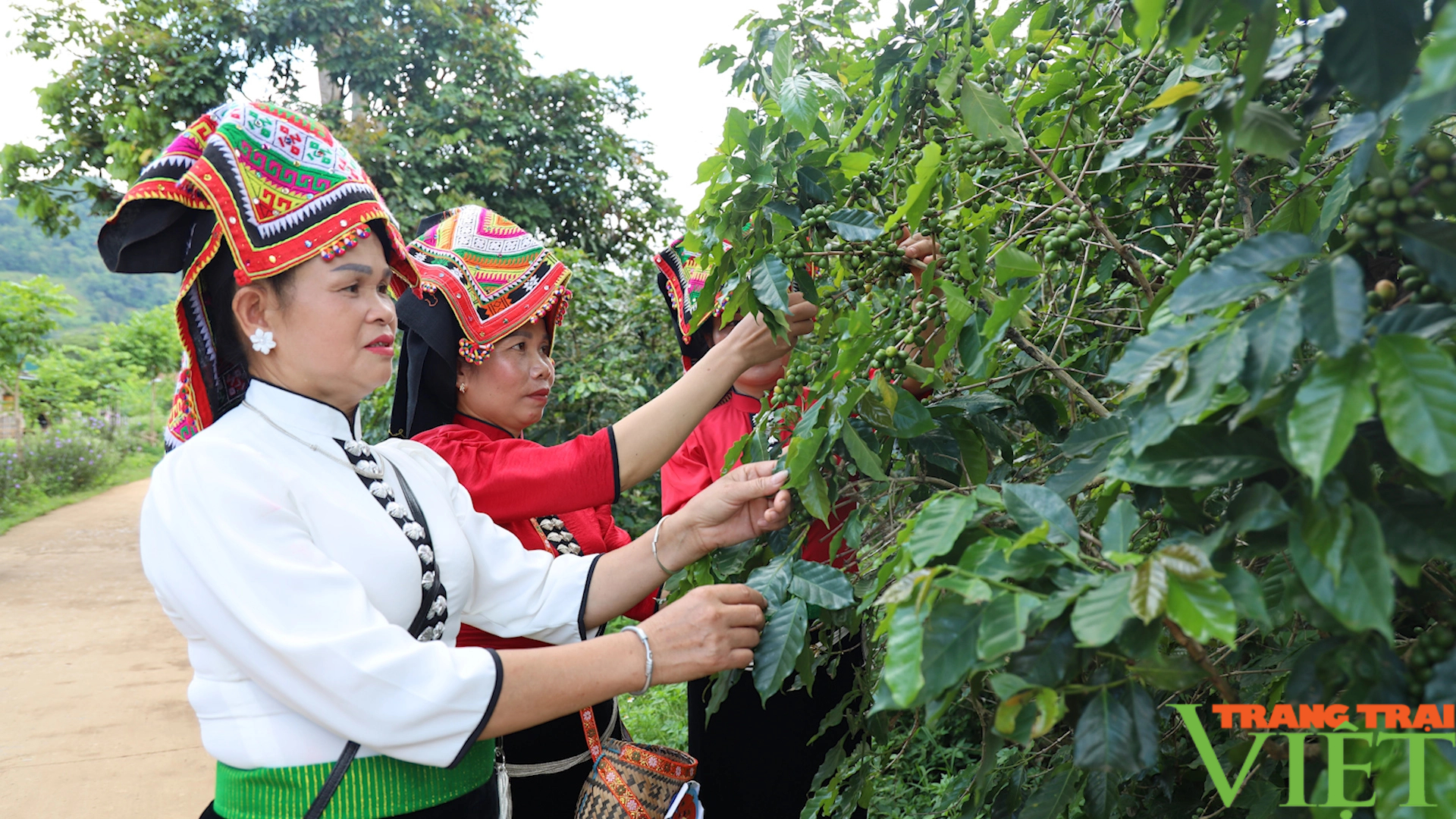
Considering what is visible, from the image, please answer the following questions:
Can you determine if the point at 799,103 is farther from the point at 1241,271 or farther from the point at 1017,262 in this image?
the point at 1241,271

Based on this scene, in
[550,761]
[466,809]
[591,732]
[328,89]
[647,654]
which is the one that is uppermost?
[328,89]

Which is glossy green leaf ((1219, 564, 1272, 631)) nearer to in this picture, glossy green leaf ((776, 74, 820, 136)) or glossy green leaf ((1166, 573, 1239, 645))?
glossy green leaf ((1166, 573, 1239, 645))

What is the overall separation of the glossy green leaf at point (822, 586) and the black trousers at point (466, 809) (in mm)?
733

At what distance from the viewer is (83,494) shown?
601 inches

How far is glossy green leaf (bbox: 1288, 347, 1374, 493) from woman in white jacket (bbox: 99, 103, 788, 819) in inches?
41.7

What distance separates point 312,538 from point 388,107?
37.5 ft

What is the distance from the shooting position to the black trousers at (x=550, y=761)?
220 centimetres

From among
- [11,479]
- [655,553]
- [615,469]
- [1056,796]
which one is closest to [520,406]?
[615,469]

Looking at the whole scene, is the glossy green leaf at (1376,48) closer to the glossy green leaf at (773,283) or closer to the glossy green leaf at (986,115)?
the glossy green leaf at (986,115)

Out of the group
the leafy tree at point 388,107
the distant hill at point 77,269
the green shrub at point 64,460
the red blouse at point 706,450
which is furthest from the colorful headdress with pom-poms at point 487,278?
the distant hill at point 77,269

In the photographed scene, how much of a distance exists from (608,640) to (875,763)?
2.00 ft

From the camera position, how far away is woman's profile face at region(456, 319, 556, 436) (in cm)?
245

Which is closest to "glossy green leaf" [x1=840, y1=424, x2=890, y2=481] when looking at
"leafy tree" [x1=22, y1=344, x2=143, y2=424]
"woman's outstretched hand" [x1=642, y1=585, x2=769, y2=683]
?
"woman's outstretched hand" [x1=642, y1=585, x2=769, y2=683]

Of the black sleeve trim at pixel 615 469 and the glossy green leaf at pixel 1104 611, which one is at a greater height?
the glossy green leaf at pixel 1104 611
